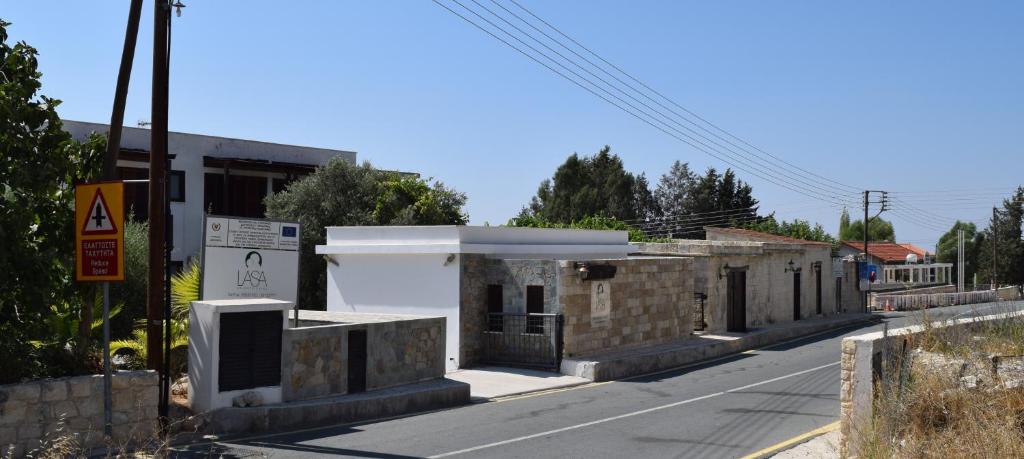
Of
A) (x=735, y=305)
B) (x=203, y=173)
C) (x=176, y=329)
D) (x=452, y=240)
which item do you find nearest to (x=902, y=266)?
(x=735, y=305)

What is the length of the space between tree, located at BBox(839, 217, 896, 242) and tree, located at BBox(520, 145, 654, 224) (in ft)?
173

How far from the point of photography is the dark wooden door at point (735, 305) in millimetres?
31359

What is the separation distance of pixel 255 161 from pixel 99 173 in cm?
2189

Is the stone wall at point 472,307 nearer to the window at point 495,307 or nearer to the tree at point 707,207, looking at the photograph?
the window at point 495,307

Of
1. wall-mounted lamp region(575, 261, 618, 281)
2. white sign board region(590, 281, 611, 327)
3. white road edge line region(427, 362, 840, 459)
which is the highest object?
wall-mounted lamp region(575, 261, 618, 281)

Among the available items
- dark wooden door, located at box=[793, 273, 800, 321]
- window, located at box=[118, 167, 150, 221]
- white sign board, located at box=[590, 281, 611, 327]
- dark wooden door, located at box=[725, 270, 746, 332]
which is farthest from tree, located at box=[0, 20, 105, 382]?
dark wooden door, located at box=[793, 273, 800, 321]

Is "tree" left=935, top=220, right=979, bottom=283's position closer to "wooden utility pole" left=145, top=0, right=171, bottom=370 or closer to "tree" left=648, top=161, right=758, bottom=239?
"tree" left=648, top=161, right=758, bottom=239

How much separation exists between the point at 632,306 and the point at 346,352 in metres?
10.8

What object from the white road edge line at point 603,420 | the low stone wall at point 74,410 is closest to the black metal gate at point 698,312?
the white road edge line at point 603,420

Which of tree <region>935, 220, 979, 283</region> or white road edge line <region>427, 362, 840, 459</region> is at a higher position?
tree <region>935, 220, 979, 283</region>

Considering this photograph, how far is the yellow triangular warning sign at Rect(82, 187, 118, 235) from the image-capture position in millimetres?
11227

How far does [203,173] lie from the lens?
35250 millimetres

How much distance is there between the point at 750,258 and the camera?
109 ft

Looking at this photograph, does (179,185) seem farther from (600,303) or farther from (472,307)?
(600,303)
